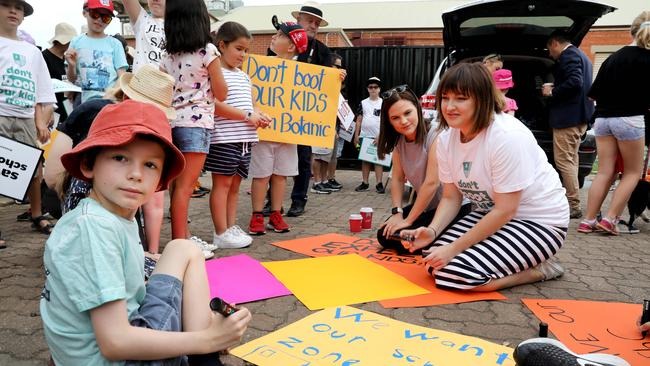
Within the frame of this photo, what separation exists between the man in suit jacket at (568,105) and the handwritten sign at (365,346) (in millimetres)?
3750

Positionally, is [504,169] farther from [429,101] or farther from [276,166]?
[429,101]

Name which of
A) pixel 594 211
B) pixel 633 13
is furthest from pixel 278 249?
pixel 633 13

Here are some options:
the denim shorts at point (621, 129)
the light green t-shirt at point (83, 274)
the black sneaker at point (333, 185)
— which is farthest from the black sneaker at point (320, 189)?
the light green t-shirt at point (83, 274)

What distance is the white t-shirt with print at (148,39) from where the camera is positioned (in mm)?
3158

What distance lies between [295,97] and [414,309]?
2.61m

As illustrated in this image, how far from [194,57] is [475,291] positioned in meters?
2.09

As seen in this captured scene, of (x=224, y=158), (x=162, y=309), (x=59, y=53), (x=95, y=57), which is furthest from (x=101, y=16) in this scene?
(x=162, y=309)

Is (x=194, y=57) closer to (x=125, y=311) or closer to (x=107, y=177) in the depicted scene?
(x=107, y=177)

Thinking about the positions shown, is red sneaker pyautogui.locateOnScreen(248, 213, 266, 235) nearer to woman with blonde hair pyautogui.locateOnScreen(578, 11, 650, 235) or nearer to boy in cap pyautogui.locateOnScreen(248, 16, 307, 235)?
boy in cap pyautogui.locateOnScreen(248, 16, 307, 235)

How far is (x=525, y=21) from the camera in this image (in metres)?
5.10

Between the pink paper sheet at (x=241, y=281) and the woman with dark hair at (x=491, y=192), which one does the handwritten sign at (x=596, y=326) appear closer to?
the woman with dark hair at (x=491, y=192)

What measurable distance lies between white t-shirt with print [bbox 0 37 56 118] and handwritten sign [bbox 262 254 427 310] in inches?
90.5

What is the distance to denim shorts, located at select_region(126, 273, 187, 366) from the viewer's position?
1.31 m

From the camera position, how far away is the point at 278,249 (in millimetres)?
3539
